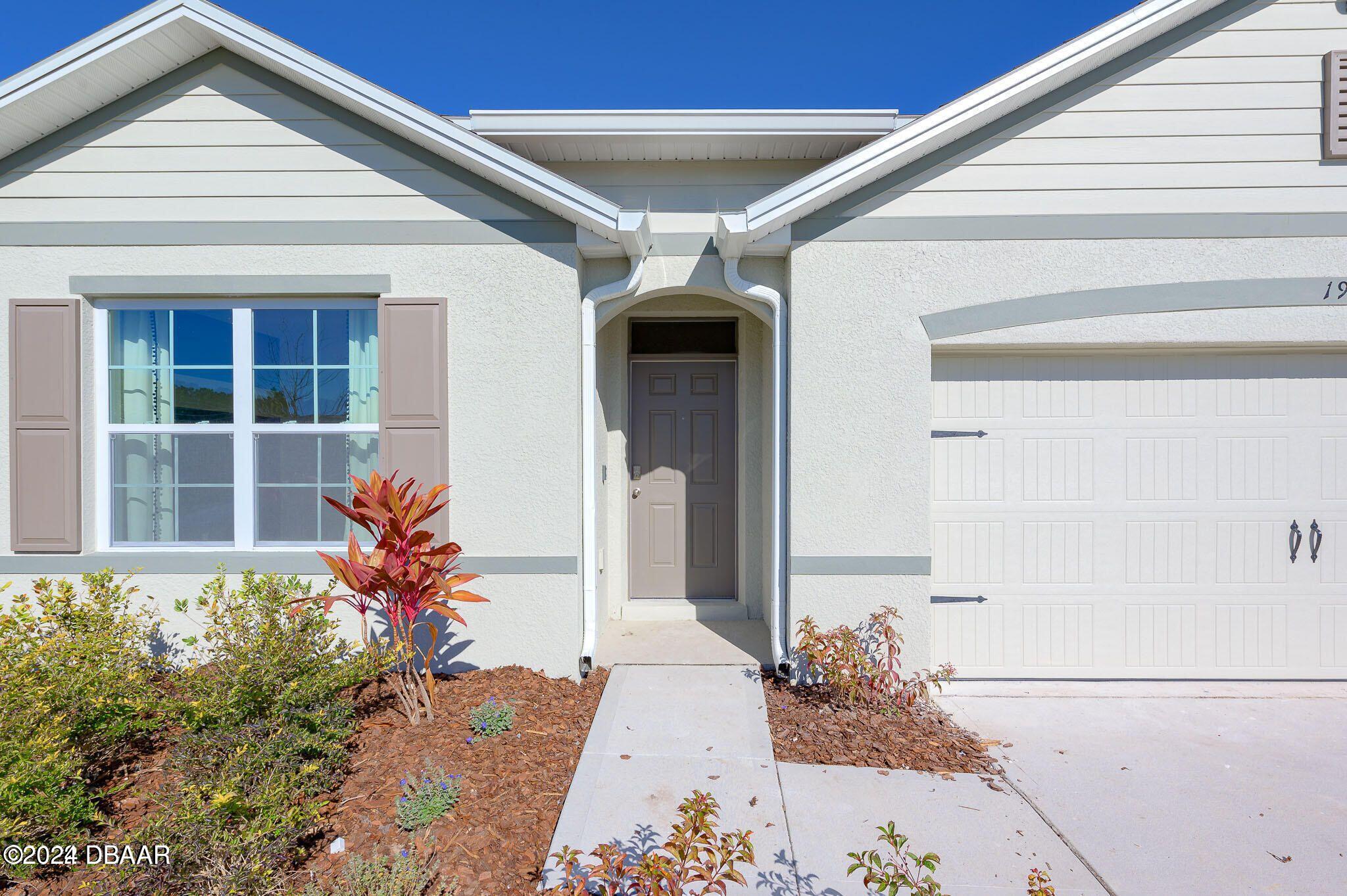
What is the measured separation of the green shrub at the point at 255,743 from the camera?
2443mm

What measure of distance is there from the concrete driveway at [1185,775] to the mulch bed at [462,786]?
236 cm

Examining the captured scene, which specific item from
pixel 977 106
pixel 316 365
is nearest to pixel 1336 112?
pixel 977 106

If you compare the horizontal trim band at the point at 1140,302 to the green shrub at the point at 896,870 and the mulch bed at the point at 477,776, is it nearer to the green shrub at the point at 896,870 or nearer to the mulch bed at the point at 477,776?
the green shrub at the point at 896,870

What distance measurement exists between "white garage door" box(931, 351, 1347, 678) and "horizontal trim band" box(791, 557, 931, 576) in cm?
33

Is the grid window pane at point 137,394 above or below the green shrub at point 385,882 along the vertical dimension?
above

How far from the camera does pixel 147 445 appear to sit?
4453mm

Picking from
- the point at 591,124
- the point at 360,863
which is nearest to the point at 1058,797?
the point at 360,863

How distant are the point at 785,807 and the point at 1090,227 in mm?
4054

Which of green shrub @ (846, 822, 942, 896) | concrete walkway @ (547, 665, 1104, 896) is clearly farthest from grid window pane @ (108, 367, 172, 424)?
green shrub @ (846, 822, 942, 896)

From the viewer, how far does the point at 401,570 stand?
3566 millimetres

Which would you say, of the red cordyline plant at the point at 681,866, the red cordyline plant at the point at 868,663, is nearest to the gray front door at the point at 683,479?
the red cordyline plant at the point at 868,663

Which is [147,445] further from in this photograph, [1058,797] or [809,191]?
[1058,797]

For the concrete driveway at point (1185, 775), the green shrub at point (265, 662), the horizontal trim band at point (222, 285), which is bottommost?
the concrete driveway at point (1185, 775)

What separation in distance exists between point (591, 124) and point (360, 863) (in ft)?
15.1
